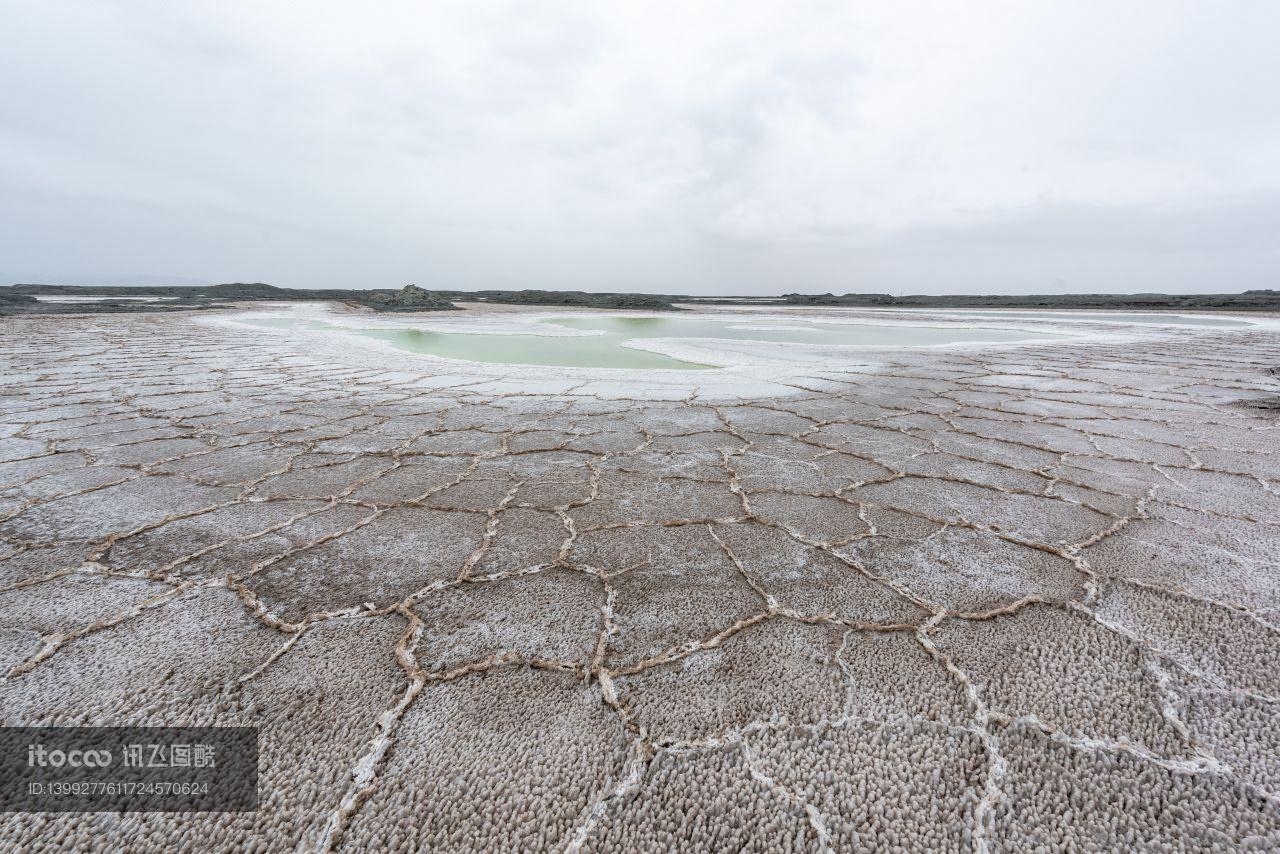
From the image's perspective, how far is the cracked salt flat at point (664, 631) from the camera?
94 centimetres

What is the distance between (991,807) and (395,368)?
5.99 metres

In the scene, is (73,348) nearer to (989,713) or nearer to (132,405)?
(132,405)

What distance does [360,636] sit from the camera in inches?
53.5

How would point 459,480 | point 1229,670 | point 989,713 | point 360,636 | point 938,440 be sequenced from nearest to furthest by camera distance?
point 989,713 → point 1229,670 → point 360,636 → point 459,480 → point 938,440

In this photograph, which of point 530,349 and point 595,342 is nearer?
point 530,349

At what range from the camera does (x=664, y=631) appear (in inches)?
55.1

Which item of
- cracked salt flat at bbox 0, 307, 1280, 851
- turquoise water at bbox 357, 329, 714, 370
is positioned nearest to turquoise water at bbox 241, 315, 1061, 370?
turquoise water at bbox 357, 329, 714, 370

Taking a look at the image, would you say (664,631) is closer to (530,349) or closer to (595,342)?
(530,349)

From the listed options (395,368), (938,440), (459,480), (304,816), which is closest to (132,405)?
(395,368)

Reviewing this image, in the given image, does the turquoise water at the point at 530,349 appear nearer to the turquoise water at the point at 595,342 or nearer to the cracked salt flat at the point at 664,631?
the turquoise water at the point at 595,342

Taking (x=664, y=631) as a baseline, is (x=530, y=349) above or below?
above

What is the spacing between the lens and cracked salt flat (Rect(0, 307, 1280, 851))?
940 millimetres

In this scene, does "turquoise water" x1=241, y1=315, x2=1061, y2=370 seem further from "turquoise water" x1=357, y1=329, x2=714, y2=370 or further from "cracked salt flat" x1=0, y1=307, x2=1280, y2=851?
"cracked salt flat" x1=0, y1=307, x2=1280, y2=851

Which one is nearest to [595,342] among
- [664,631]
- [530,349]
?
[530,349]
